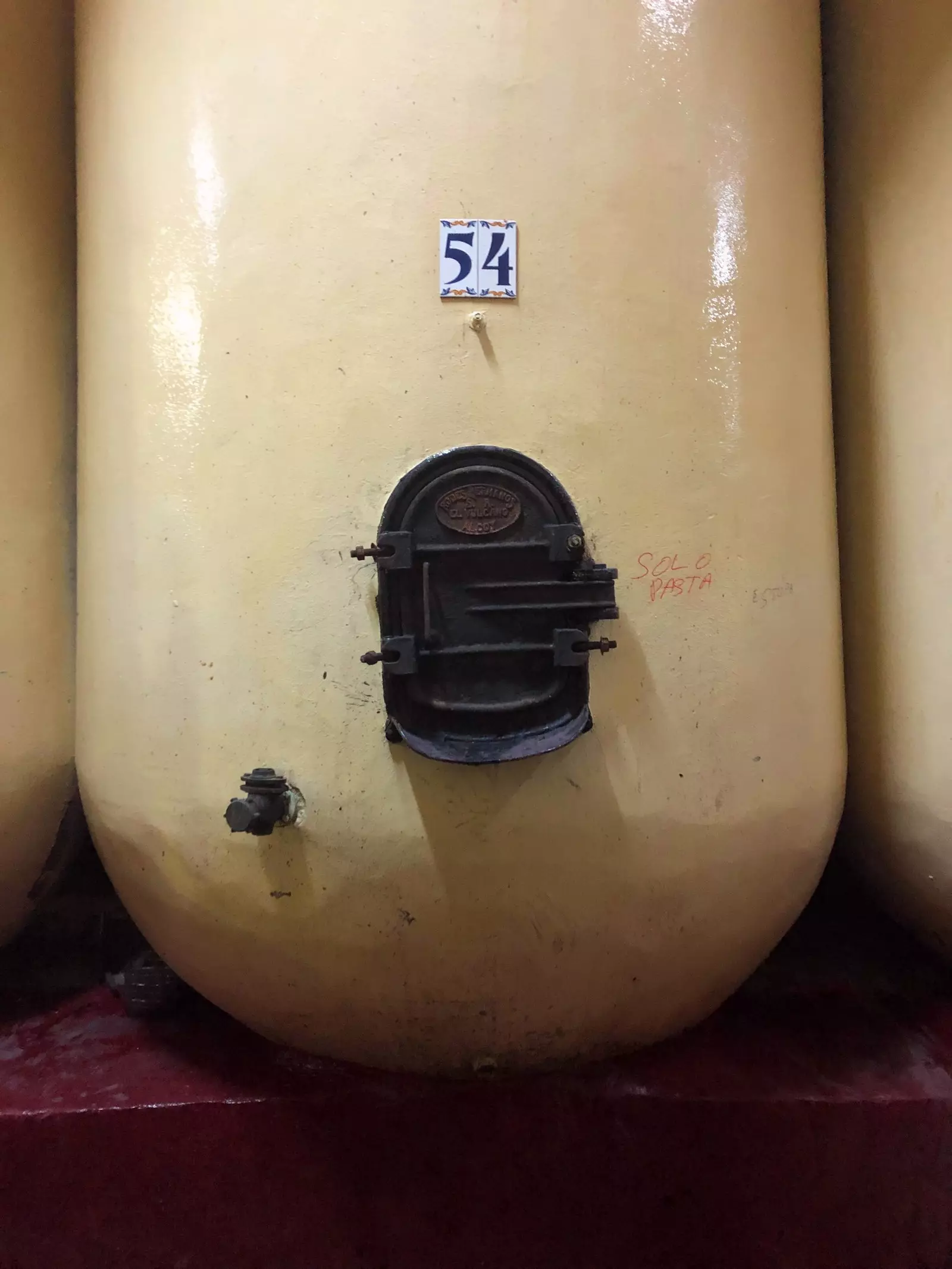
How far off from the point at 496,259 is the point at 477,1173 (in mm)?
1138

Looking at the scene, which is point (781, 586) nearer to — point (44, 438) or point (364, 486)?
point (364, 486)

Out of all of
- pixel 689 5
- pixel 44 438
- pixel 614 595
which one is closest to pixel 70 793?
pixel 44 438

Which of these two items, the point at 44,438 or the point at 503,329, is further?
the point at 44,438

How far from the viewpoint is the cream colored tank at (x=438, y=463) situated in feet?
2.90

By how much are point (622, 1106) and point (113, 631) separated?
2.99ft

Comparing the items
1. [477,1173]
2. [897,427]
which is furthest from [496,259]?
[477,1173]

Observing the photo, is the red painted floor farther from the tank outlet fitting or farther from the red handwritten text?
the red handwritten text

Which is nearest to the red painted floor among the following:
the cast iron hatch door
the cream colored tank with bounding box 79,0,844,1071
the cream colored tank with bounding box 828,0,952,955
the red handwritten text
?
the cream colored tank with bounding box 79,0,844,1071

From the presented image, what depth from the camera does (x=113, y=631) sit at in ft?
3.24

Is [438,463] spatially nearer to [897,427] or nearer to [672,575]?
[672,575]

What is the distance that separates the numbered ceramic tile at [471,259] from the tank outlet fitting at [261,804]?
599mm

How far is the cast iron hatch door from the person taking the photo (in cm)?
86

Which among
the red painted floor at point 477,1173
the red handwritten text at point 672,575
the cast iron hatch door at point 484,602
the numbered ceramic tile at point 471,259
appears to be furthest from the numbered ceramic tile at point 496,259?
the red painted floor at point 477,1173

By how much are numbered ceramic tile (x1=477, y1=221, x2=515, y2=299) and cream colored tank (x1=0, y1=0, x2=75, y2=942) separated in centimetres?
69
